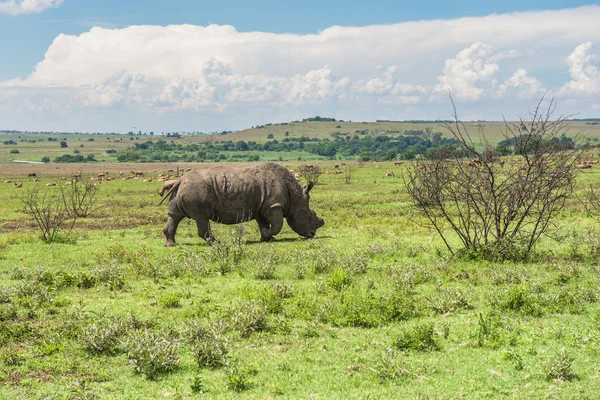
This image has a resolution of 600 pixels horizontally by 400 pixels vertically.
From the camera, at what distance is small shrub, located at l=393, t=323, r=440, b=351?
8.75 metres

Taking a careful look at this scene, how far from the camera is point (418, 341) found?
8.80 m

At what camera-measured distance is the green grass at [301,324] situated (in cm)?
754

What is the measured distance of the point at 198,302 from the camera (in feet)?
37.1

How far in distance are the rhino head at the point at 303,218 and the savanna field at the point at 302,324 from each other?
9.90 ft

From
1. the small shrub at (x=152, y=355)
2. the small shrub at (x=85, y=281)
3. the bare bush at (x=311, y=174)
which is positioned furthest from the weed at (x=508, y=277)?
the bare bush at (x=311, y=174)

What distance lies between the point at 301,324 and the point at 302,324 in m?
0.02

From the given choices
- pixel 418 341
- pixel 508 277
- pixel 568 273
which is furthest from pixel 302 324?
pixel 568 273

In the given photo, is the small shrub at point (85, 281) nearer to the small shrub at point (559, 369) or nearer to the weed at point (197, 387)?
the weed at point (197, 387)

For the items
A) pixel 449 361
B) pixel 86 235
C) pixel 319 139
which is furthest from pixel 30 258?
pixel 319 139

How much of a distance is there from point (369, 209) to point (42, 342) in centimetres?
2407

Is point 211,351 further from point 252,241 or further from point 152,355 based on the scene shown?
point 252,241

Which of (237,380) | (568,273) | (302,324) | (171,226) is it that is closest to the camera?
(237,380)

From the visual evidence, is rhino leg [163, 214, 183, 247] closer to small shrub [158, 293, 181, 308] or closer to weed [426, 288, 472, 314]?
small shrub [158, 293, 181, 308]

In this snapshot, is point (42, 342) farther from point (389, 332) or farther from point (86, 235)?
point (86, 235)
